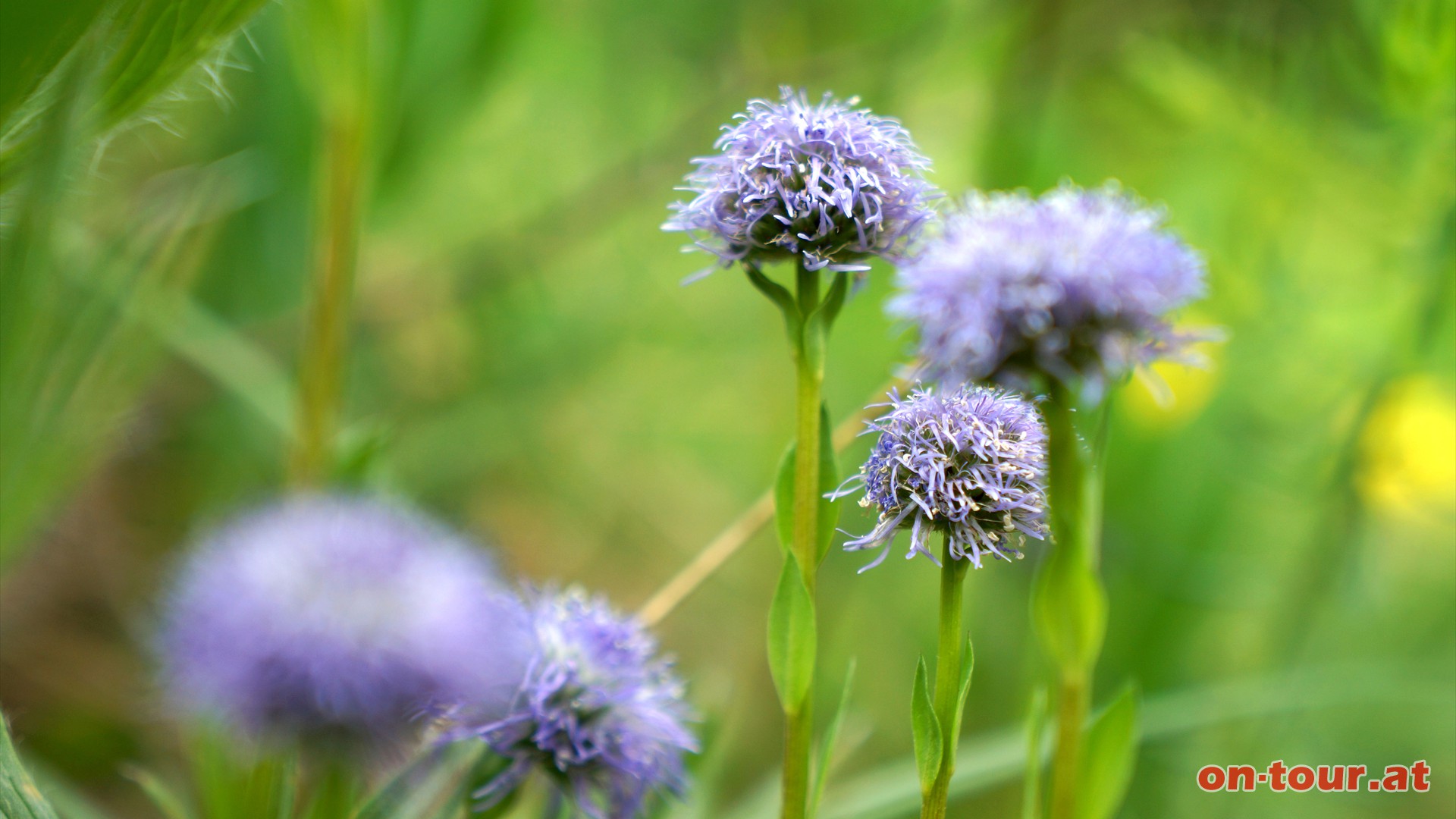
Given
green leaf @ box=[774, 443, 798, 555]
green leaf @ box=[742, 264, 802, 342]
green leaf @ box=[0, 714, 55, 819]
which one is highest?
green leaf @ box=[742, 264, 802, 342]

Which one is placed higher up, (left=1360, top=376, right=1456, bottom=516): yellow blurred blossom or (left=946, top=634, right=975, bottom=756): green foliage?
(left=1360, top=376, right=1456, bottom=516): yellow blurred blossom

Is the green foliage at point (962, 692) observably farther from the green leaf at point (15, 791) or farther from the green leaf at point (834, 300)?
the green leaf at point (15, 791)

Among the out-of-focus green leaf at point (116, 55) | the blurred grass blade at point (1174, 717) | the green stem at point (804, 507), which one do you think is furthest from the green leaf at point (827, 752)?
the out-of-focus green leaf at point (116, 55)

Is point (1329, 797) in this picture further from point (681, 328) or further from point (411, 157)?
point (411, 157)

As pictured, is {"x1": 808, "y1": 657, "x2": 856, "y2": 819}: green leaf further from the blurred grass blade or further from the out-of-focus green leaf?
the out-of-focus green leaf

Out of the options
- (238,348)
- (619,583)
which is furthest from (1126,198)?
(619,583)

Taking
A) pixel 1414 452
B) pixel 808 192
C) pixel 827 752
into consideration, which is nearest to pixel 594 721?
pixel 827 752

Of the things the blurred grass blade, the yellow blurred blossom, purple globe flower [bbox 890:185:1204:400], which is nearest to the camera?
purple globe flower [bbox 890:185:1204:400]

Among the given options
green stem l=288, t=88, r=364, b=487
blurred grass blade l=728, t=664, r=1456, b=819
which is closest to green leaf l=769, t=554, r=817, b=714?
blurred grass blade l=728, t=664, r=1456, b=819

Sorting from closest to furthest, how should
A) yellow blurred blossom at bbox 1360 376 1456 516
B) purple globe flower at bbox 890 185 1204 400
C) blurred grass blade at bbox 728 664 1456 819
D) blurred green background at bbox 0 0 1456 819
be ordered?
1. purple globe flower at bbox 890 185 1204 400
2. blurred grass blade at bbox 728 664 1456 819
3. blurred green background at bbox 0 0 1456 819
4. yellow blurred blossom at bbox 1360 376 1456 516
